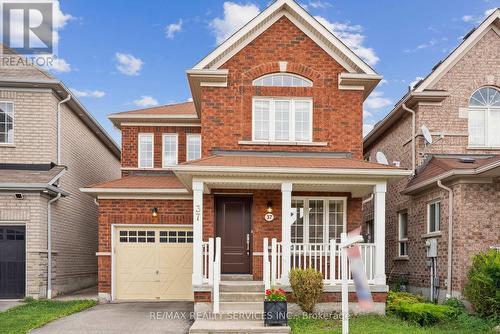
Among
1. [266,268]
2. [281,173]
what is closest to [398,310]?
[266,268]

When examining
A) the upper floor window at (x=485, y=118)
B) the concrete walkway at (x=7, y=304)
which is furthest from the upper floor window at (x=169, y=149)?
the upper floor window at (x=485, y=118)

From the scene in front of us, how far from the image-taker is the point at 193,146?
17031 mm

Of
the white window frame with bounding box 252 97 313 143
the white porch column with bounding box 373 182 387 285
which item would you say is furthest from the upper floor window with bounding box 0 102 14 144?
the white porch column with bounding box 373 182 387 285

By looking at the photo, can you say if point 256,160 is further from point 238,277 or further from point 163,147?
point 163,147

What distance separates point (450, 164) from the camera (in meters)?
12.7

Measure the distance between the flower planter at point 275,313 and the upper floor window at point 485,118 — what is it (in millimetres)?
8997

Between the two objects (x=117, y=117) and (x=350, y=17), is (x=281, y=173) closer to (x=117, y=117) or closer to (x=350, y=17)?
(x=117, y=117)

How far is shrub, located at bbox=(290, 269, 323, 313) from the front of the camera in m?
10.2

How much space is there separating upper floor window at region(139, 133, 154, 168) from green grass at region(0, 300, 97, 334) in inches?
207

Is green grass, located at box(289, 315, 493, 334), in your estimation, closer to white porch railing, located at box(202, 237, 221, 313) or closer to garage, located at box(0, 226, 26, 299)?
white porch railing, located at box(202, 237, 221, 313)

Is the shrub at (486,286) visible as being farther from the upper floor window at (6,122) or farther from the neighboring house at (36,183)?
the upper floor window at (6,122)

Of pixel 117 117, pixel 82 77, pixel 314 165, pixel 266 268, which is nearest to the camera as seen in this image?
pixel 266 268

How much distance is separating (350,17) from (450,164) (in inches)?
317

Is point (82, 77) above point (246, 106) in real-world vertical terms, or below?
above
